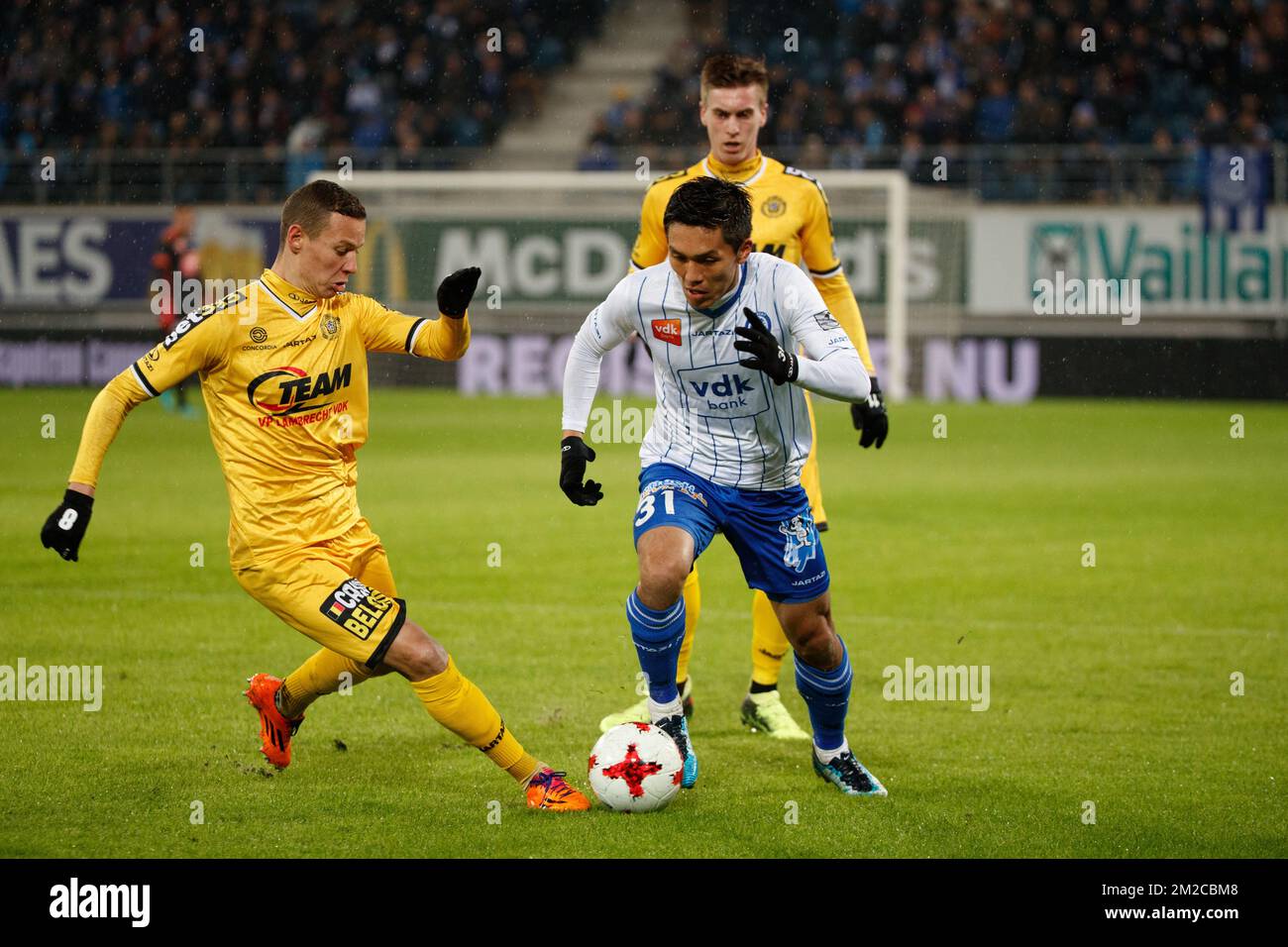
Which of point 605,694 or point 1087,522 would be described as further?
point 1087,522

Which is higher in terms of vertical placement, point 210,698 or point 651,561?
point 651,561

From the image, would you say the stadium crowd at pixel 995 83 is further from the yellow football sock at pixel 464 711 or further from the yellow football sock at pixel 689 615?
the yellow football sock at pixel 464 711

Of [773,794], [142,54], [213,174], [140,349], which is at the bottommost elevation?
[773,794]

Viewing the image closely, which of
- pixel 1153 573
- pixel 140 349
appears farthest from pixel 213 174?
pixel 1153 573

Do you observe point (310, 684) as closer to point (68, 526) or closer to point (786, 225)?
point (68, 526)

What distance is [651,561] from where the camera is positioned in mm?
5207

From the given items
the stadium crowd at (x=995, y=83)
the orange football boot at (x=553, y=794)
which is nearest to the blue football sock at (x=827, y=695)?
the orange football boot at (x=553, y=794)

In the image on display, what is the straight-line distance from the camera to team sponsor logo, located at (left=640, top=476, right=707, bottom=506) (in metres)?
5.38

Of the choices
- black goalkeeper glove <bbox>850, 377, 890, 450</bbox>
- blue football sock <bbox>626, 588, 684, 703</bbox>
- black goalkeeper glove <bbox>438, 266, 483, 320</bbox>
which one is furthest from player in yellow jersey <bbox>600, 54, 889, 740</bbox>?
black goalkeeper glove <bbox>438, 266, 483, 320</bbox>

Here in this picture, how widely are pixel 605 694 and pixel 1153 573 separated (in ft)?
15.3

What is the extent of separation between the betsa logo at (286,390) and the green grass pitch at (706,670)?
50.8 inches

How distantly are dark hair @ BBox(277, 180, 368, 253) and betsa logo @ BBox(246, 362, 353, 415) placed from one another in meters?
0.46

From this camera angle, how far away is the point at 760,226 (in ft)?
21.4

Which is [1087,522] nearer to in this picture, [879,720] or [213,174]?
[879,720]
